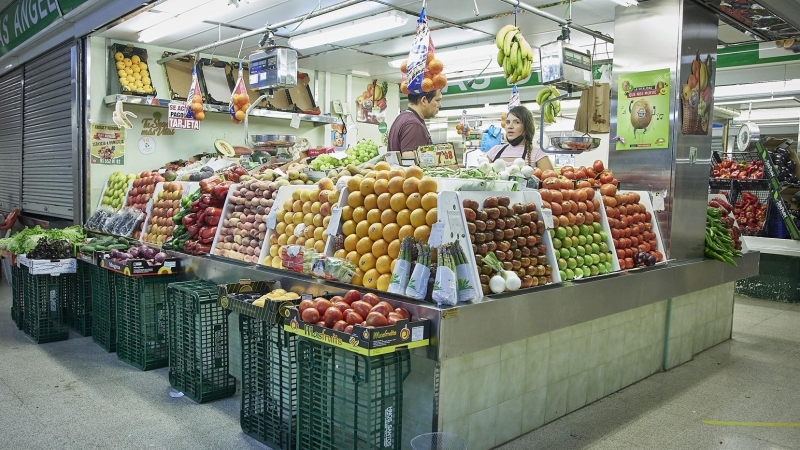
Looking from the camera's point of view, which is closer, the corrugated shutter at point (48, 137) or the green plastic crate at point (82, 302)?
the green plastic crate at point (82, 302)

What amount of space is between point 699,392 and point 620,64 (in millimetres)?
2798

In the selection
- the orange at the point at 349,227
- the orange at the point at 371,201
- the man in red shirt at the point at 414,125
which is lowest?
the orange at the point at 349,227

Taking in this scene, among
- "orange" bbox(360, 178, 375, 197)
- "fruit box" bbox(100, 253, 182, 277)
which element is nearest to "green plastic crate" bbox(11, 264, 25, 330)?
"fruit box" bbox(100, 253, 182, 277)

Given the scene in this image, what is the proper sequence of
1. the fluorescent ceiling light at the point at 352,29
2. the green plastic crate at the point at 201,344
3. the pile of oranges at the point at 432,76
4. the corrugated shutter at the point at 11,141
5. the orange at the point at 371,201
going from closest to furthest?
the orange at the point at 371,201
the green plastic crate at the point at 201,344
the pile of oranges at the point at 432,76
the fluorescent ceiling light at the point at 352,29
the corrugated shutter at the point at 11,141

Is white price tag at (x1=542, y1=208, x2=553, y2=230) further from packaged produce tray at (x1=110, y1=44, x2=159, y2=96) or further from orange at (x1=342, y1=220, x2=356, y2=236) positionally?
packaged produce tray at (x1=110, y1=44, x2=159, y2=96)

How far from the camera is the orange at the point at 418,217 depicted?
10.4 ft

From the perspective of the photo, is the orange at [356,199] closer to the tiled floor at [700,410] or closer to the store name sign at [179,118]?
the tiled floor at [700,410]

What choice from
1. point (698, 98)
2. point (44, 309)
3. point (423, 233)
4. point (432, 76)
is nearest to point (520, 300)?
point (423, 233)

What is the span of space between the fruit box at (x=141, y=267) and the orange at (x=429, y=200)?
100 inches

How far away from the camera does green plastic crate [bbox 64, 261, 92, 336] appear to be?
225 inches

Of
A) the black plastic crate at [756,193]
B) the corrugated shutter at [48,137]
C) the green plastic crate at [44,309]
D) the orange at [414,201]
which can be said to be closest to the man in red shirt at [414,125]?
the orange at [414,201]

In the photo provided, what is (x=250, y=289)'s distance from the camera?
376cm

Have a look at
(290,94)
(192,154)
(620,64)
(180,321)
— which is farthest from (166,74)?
(620,64)

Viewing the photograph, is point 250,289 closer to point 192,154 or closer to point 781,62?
point 192,154
